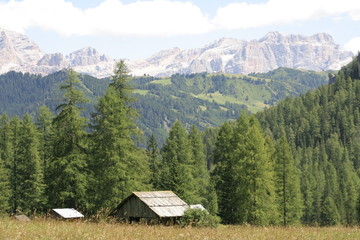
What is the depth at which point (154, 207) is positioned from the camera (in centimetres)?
3095

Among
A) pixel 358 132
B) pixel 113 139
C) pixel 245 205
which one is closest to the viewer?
pixel 113 139

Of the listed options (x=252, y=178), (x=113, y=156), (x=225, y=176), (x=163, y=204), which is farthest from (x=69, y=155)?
(x=225, y=176)

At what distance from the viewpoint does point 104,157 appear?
39875 mm

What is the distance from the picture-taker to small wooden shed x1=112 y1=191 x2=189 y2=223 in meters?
30.5

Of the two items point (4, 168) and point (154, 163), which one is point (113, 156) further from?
point (4, 168)

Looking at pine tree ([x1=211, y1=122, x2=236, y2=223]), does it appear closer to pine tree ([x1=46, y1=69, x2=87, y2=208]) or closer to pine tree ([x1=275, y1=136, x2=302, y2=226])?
pine tree ([x1=275, y1=136, x2=302, y2=226])

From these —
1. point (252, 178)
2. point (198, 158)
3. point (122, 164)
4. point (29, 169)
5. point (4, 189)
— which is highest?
point (122, 164)

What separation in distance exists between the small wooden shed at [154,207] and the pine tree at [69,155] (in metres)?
8.75

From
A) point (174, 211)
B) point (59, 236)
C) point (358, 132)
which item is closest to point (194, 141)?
point (174, 211)

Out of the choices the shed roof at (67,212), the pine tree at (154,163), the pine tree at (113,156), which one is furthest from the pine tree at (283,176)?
the shed roof at (67,212)

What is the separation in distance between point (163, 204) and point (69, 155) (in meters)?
12.4

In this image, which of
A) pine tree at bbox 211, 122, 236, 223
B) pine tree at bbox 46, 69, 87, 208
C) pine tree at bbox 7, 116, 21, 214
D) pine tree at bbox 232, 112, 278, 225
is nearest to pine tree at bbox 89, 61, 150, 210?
pine tree at bbox 46, 69, 87, 208

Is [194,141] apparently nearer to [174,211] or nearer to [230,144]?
[230,144]

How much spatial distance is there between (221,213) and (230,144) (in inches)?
310
